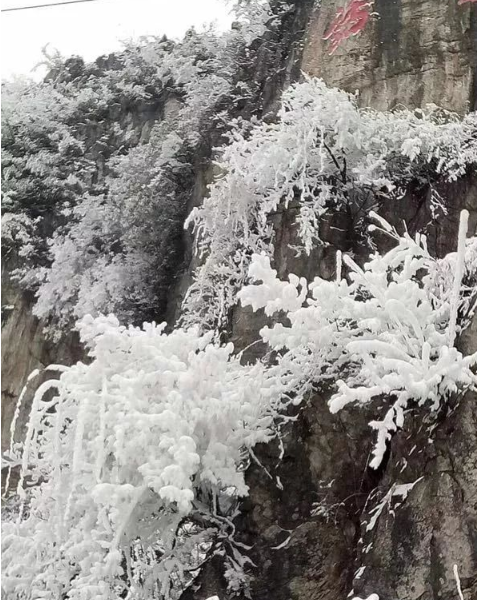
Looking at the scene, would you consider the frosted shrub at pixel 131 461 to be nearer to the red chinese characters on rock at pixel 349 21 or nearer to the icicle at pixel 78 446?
the icicle at pixel 78 446

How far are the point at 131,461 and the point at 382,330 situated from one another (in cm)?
69

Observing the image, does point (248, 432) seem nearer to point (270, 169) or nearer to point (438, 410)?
point (438, 410)

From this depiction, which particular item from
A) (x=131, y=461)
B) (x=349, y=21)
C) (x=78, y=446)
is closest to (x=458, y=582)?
(x=131, y=461)

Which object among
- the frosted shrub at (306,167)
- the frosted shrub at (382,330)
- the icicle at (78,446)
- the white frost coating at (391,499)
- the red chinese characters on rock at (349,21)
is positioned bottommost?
the white frost coating at (391,499)

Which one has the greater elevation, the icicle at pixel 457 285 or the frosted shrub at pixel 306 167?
the frosted shrub at pixel 306 167

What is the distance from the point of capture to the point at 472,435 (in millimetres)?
1467

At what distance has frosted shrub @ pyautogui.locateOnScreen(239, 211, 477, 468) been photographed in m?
1.48

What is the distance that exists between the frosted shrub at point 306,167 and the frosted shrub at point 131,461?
0.28 meters

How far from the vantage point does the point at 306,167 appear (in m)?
2.00

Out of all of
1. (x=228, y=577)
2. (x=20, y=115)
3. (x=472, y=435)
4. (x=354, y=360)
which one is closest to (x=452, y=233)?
(x=354, y=360)

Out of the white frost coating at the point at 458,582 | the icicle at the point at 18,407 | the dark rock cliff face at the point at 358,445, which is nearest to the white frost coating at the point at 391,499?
the dark rock cliff face at the point at 358,445

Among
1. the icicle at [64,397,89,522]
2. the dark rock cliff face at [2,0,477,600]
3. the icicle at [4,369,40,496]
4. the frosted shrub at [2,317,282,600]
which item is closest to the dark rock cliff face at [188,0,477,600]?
the dark rock cliff face at [2,0,477,600]

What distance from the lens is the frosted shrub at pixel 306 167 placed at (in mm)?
1916

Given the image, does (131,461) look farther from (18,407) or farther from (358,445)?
(358,445)
